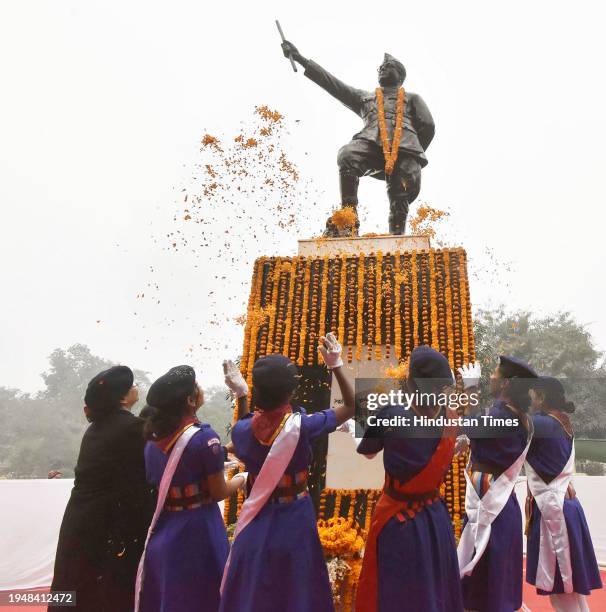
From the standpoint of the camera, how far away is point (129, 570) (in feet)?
9.11

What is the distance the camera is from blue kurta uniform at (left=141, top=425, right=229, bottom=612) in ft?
7.79

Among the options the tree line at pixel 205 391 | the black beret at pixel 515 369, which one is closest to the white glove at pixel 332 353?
the black beret at pixel 515 369

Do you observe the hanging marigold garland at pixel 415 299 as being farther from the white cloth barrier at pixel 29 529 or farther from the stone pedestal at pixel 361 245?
the white cloth barrier at pixel 29 529

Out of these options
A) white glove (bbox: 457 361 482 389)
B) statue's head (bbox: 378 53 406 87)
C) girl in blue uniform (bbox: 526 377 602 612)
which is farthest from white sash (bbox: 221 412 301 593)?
statue's head (bbox: 378 53 406 87)

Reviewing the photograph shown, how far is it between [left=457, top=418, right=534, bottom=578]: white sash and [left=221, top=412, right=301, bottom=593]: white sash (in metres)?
1.34

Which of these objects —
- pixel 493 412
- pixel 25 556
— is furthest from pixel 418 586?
pixel 25 556

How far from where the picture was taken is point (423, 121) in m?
6.29

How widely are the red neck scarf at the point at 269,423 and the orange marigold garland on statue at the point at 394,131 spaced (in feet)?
13.9

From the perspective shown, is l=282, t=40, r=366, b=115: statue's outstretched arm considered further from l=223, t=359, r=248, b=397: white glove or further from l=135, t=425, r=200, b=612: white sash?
l=135, t=425, r=200, b=612: white sash

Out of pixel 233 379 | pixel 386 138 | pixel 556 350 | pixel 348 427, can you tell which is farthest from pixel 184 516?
pixel 556 350

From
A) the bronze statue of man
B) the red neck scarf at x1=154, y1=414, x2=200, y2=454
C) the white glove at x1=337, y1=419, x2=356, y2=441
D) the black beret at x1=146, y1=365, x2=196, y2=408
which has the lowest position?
the red neck scarf at x1=154, y1=414, x2=200, y2=454

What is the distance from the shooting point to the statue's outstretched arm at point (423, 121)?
20.6 ft

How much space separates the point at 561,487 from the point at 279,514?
2.12m

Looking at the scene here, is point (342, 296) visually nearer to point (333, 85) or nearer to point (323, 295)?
point (323, 295)
